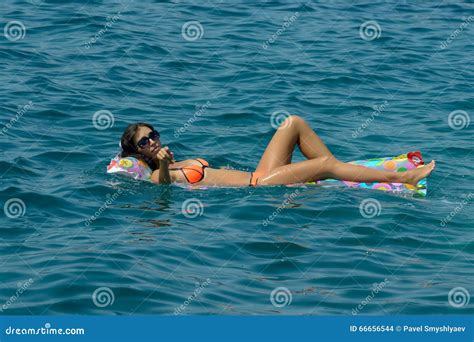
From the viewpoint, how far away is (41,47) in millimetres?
17297

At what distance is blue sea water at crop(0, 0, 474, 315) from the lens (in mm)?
8438

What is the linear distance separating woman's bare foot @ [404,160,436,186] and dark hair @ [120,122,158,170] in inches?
115

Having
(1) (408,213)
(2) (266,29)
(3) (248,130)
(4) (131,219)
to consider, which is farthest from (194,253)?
(2) (266,29)

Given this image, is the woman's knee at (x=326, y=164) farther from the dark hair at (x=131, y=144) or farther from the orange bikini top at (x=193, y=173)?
Result: the dark hair at (x=131, y=144)

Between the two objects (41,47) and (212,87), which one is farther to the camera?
(41,47)

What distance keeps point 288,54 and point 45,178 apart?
7216 millimetres

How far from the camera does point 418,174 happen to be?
11.1 m

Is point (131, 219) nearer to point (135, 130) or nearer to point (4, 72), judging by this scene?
point (135, 130)

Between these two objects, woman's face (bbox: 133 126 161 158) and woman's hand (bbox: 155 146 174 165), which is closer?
woman's hand (bbox: 155 146 174 165)

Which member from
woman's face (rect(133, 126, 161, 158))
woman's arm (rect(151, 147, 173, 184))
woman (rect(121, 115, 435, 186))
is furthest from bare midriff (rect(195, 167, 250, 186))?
woman's face (rect(133, 126, 161, 158))

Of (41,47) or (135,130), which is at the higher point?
(41,47)

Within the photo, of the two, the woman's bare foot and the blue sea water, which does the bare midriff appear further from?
the woman's bare foot

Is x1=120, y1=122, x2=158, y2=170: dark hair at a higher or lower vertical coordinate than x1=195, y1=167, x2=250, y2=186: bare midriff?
higher

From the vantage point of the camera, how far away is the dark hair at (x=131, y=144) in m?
11.5
